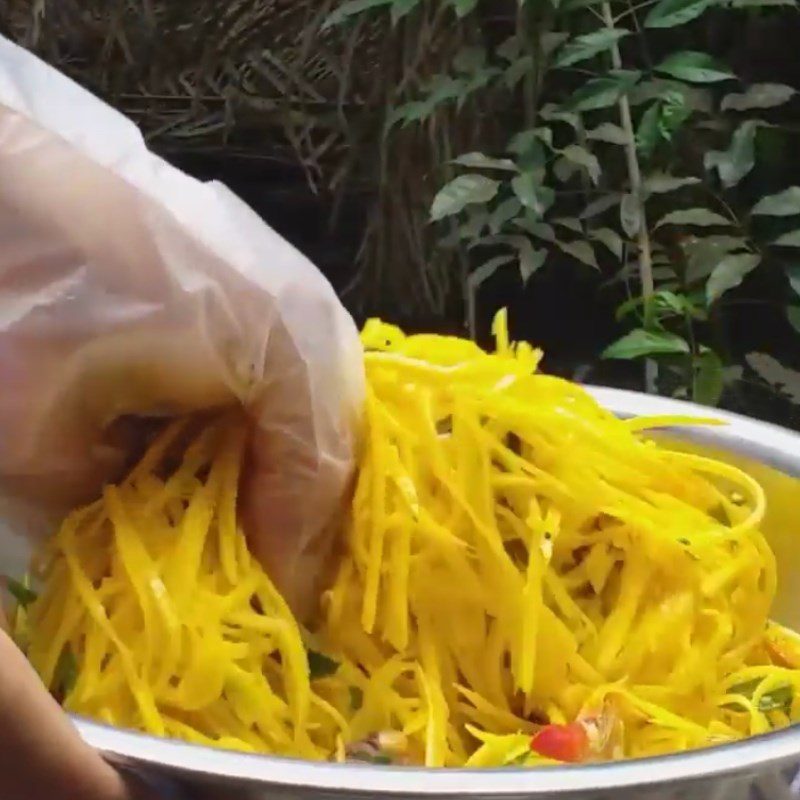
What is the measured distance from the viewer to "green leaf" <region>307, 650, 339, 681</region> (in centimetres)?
55

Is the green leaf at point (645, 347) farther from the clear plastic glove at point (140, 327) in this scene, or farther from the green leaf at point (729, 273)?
the clear plastic glove at point (140, 327)

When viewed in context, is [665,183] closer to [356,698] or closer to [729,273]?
[729,273]

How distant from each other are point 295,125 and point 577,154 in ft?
1.47

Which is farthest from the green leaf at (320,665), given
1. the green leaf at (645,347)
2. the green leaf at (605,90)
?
the green leaf at (605,90)

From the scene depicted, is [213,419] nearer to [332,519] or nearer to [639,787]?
[332,519]

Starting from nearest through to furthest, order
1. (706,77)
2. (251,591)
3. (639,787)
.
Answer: (639,787), (251,591), (706,77)

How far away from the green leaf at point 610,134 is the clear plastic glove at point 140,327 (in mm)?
651

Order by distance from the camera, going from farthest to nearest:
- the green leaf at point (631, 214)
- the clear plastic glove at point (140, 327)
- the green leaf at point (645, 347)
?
the green leaf at point (631, 214) < the green leaf at point (645, 347) < the clear plastic glove at point (140, 327)

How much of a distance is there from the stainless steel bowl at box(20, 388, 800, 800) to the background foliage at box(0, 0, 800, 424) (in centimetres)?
67

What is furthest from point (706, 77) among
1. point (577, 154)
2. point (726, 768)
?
point (726, 768)

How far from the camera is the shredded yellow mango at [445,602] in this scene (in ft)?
1.67

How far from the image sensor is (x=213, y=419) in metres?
0.56

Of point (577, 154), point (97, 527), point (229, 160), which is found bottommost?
point (229, 160)

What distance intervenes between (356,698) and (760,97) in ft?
2.57
